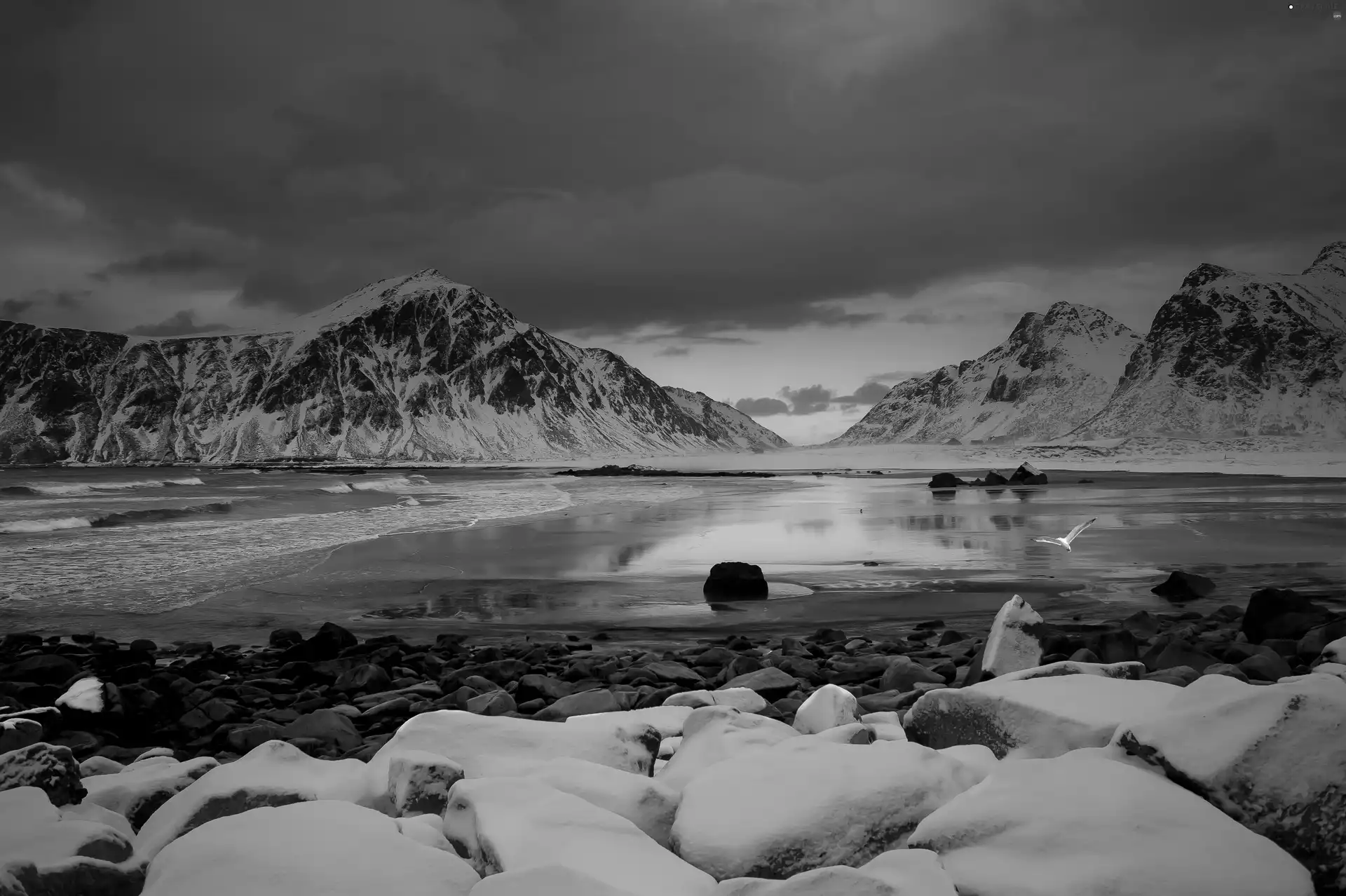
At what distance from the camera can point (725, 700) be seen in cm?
647

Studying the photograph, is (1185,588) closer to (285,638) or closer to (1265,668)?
(1265,668)

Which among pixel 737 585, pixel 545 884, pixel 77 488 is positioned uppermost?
pixel 545 884

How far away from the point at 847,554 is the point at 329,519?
20.4 metres

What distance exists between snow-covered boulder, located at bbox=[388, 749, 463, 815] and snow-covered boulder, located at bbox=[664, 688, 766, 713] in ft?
8.20

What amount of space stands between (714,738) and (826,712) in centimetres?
115

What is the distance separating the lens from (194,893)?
3.09 meters

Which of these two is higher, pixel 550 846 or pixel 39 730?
pixel 550 846

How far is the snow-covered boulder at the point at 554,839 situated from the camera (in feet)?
10.8

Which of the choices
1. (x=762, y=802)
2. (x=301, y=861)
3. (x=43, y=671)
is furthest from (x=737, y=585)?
(x=301, y=861)

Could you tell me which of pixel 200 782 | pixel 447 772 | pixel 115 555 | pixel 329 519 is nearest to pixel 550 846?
A: pixel 447 772

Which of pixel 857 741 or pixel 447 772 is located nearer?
pixel 447 772

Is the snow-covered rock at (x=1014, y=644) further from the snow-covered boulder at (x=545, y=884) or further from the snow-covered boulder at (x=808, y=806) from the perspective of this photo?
the snow-covered boulder at (x=545, y=884)

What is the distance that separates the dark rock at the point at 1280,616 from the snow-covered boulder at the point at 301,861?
961 centimetres

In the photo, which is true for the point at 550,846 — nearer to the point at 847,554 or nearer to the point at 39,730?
the point at 39,730
